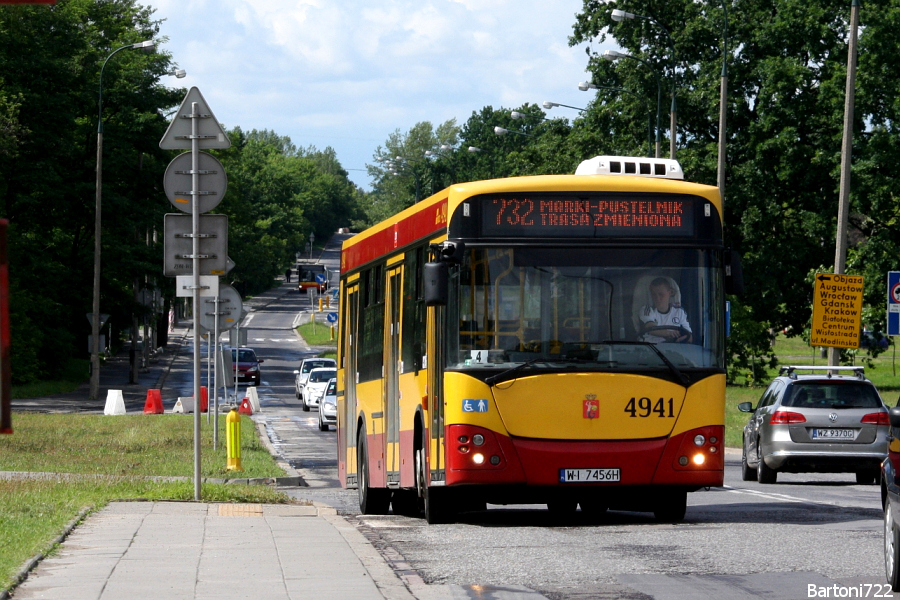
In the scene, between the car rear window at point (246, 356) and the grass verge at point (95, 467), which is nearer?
the grass verge at point (95, 467)

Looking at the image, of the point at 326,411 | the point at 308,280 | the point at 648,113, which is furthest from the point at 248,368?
the point at 308,280

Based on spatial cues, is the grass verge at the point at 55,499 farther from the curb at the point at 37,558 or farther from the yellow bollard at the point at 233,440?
the yellow bollard at the point at 233,440

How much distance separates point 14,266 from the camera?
56.9 meters

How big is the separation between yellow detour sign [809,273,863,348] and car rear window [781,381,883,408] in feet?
18.8

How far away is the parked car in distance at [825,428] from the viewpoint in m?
21.1

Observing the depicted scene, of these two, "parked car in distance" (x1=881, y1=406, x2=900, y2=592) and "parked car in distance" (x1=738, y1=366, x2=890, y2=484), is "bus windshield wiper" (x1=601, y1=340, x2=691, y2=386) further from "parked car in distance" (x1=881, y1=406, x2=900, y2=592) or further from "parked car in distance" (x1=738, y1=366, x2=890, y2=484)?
"parked car in distance" (x1=738, y1=366, x2=890, y2=484)

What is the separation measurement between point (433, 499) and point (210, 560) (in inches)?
146

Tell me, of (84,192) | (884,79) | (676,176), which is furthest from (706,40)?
(676,176)

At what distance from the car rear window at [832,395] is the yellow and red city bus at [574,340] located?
815cm

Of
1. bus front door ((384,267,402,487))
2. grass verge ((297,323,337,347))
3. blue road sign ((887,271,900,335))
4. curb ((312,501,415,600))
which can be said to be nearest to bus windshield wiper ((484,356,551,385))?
curb ((312,501,415,600))

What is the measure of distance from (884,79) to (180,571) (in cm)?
4218

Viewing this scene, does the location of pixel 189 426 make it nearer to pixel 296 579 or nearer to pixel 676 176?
pixel 676 176

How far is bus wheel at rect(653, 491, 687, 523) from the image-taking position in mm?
14070

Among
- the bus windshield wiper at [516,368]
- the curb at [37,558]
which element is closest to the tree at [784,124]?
the bus windshield wiper at [516,368]
